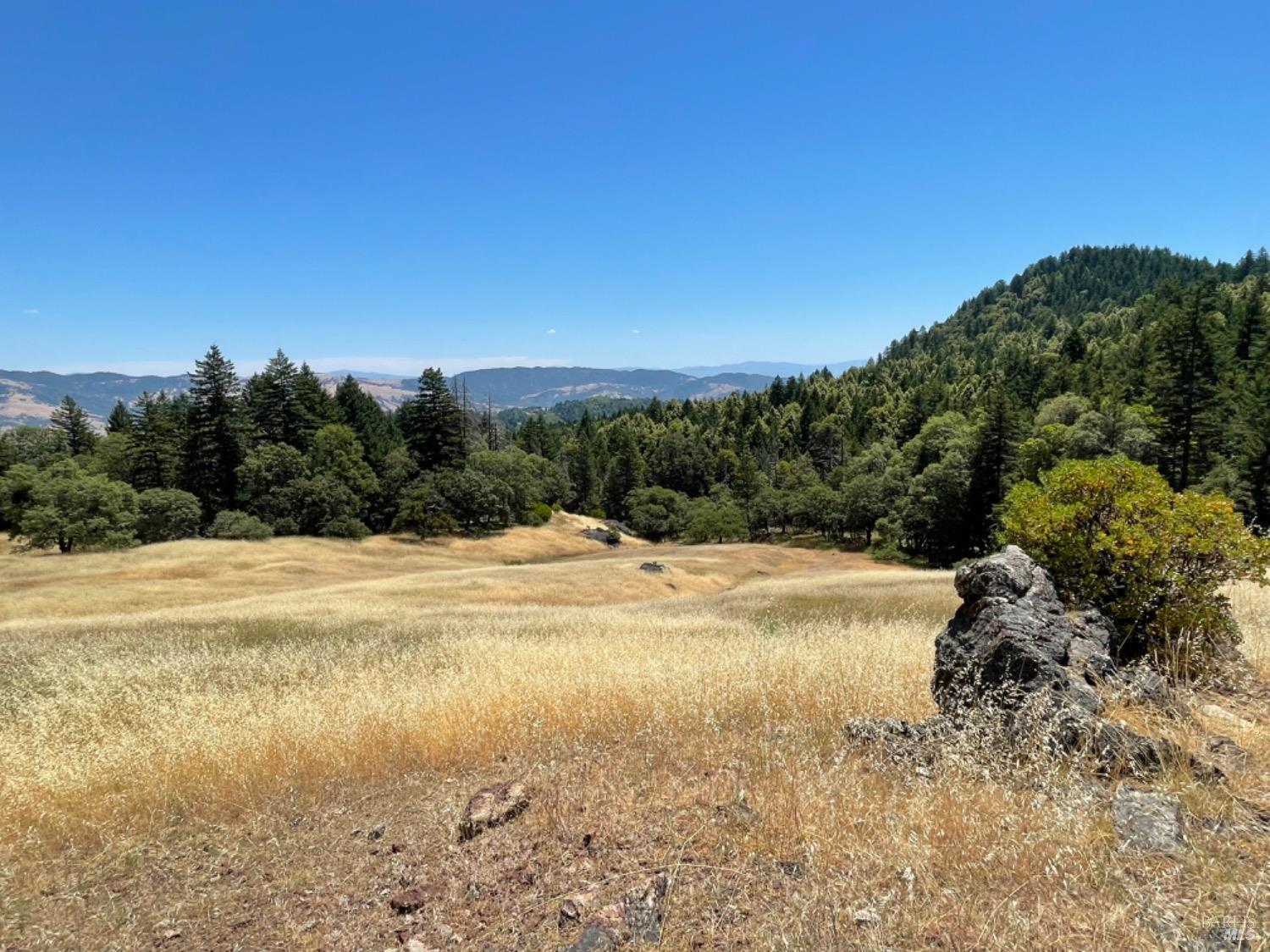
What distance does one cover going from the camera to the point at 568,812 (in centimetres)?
464

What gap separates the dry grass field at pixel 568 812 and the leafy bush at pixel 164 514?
2212 inches

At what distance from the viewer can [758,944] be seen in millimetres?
3111

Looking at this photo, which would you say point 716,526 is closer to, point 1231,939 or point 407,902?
point 407,902

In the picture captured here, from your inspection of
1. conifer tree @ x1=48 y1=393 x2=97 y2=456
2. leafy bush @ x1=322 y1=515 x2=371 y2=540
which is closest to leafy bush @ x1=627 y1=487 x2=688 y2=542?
leafy bush @ x1=322 y1=515 x2=371 y2=540

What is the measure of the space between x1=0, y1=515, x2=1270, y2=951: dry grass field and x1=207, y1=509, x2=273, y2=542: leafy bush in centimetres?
5017

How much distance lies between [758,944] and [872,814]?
1376 mm

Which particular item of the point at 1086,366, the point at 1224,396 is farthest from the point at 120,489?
the point at 1086,366

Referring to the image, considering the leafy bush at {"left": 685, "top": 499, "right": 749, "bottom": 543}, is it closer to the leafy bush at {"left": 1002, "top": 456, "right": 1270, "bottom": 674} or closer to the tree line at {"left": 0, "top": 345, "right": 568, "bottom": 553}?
the tree line at {"left": 0, "top": 345, "right": 568, "bottom": 553}

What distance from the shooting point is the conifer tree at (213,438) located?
6325cm

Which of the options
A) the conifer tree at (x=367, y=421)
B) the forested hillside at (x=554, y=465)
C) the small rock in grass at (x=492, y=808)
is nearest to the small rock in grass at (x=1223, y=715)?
the small rock in grass at (x=492, y=808)

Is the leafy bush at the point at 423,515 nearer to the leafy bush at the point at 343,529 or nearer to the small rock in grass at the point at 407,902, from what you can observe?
the leafy bush at the point at 343,529

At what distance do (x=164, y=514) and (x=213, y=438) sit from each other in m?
10.3

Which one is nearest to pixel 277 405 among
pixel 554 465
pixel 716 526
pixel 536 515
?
pixel 536 515

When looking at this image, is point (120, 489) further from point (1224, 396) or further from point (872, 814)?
point (1224, 396)
